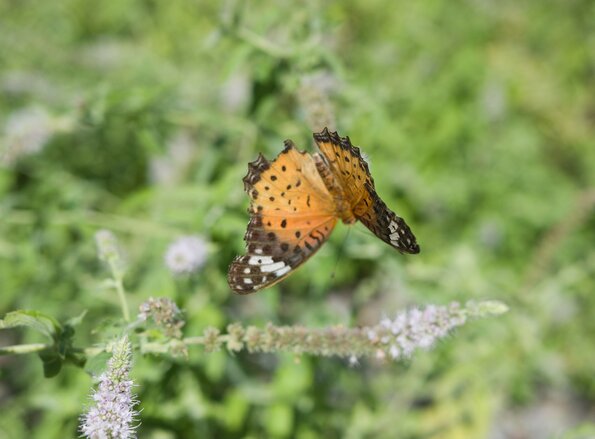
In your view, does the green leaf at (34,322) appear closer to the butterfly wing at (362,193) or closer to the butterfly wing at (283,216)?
the butterfly wing at (283,216)

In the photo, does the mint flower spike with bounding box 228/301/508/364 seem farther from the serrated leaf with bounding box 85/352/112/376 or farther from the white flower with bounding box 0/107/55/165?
the white flower with bounding box 0/107/55/165

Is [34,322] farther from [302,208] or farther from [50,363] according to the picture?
[302,208]

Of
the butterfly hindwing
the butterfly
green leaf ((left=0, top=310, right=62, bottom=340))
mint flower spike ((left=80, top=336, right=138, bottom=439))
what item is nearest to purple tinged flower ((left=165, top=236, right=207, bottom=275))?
the butterfly

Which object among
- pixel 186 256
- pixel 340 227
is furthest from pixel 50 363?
pixel 340 227

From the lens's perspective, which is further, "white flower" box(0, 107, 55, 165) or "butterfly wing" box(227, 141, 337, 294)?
"white flower" box(0, 107, 55, 165)

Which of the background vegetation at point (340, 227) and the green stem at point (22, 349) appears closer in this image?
the green stem at point (22, 349)

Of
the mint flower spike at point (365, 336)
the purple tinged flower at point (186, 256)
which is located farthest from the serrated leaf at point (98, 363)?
the purple tinged flower at point (186, 256)
